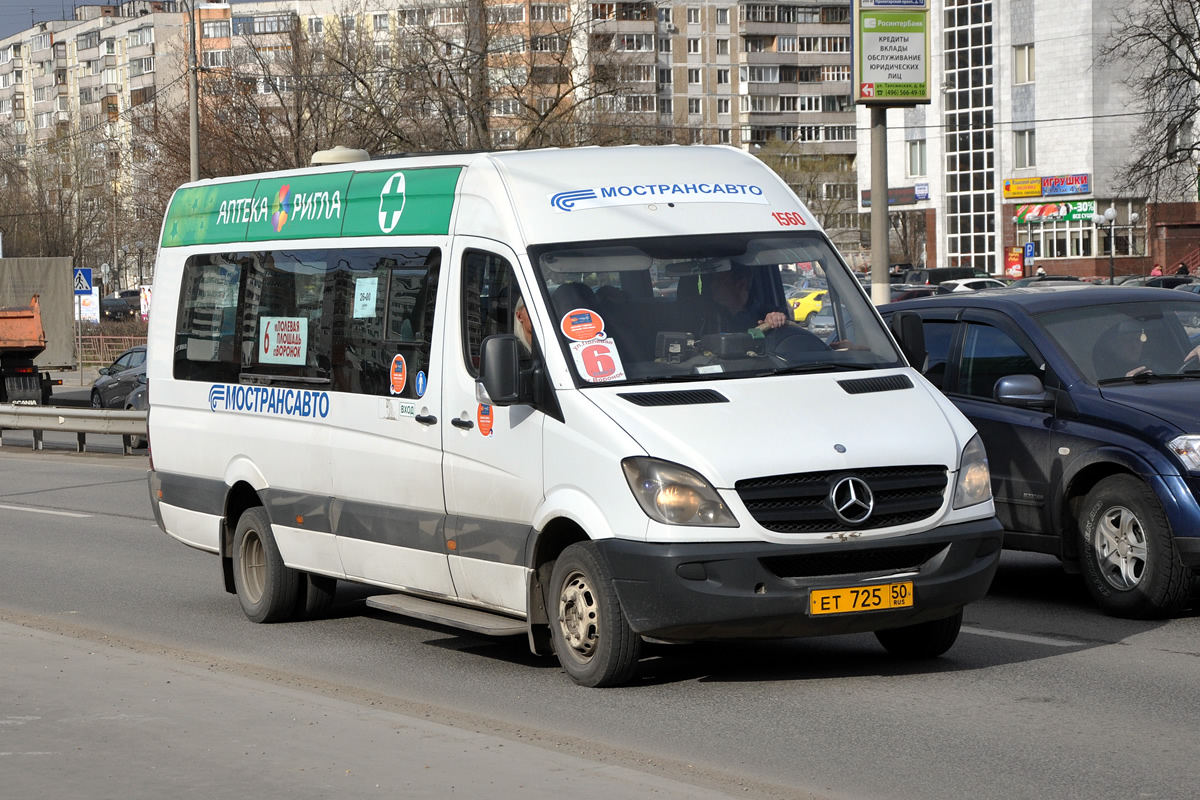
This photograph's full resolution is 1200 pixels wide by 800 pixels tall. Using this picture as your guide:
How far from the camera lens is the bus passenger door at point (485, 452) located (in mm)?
7828

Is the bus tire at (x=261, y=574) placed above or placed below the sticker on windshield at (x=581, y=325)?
below

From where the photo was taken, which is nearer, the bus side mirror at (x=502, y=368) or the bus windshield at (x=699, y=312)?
the bus side mirror at (x=502, y=368)

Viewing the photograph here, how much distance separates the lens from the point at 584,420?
24.3 ft

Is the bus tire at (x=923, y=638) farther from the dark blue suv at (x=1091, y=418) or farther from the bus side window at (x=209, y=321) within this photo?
the bus side window at (x=209, y=321)

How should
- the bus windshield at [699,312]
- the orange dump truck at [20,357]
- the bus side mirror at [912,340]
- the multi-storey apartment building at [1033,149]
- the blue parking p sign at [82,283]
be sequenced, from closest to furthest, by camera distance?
the bus windshield at [699,312] < the bus side mirror at [912,340] < the orange dump truck at [20,357] < the blue parking p sign at [82,283] < the multi-storey apartment building at [1033,149]

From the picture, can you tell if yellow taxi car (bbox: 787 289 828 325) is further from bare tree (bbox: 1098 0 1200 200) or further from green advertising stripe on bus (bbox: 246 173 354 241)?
bare tree (bbox: 1098 0 1200 200)

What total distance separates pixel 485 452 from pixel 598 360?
778 mm

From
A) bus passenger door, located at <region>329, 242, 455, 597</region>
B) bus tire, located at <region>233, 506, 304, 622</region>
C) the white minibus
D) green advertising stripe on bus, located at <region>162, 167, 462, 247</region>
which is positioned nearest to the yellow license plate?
the white minibus

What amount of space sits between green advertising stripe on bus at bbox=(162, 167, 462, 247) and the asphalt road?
2293 mm

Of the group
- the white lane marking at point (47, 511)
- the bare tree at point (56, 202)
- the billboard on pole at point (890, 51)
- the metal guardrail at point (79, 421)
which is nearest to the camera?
the white lane marking at point (47, 511)

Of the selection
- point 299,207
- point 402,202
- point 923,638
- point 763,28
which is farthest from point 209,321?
point 763,28

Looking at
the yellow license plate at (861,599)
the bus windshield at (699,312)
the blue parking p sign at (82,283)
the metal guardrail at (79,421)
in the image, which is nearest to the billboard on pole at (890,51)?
the metal guardrail at (79,421)

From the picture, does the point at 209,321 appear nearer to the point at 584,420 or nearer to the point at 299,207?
the point at 299,207

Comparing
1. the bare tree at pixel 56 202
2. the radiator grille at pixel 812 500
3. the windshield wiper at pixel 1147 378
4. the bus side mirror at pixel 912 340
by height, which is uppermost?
the bare tree at pixel 56 202
